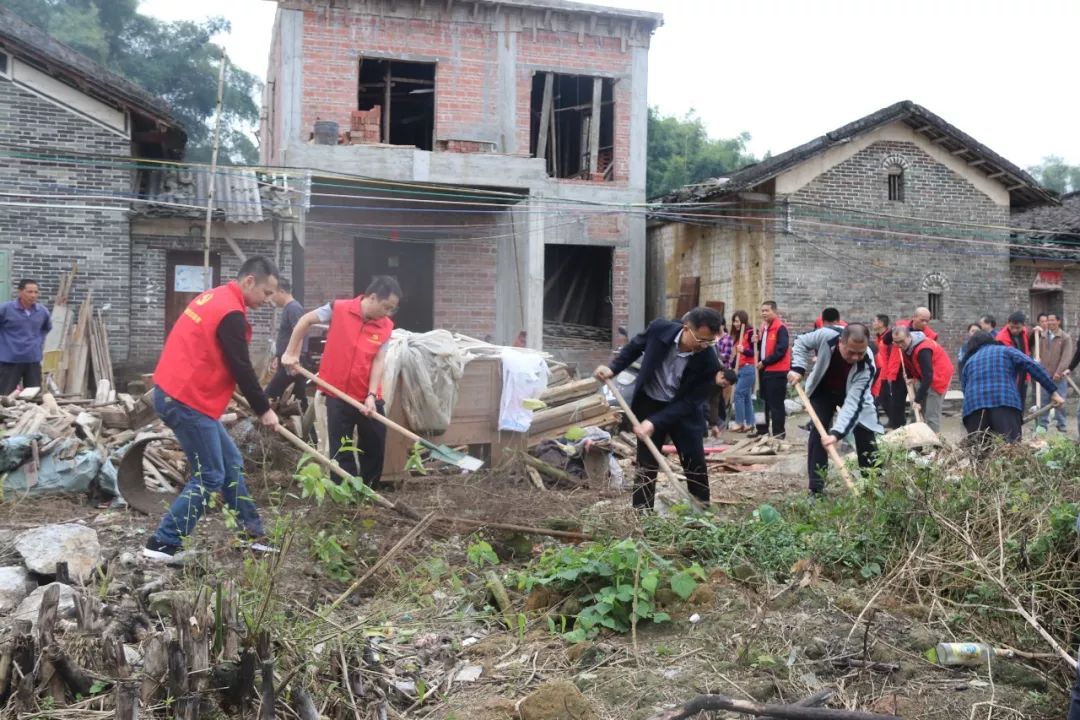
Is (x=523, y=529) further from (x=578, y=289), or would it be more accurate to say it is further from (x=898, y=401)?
(x=578, y=289)

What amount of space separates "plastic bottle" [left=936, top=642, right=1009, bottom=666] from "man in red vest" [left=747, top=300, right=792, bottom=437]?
8.23 m

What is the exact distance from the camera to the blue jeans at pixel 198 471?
18.0 ft

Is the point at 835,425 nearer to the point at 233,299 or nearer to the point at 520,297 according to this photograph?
the point at 233,299

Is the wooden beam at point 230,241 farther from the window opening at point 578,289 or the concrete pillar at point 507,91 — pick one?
the window opening at point 578,289

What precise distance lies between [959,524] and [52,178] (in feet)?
48.3

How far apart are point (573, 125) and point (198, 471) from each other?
1812 cm

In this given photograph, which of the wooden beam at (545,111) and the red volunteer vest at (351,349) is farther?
the wooden beam at (545,111)

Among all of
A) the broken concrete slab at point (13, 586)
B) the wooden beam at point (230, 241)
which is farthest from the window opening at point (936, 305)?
the broken concrete slab at point (13, 586)

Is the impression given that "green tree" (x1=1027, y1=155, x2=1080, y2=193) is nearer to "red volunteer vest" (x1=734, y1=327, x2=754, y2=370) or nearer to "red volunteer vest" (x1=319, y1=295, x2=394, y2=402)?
"red volunteer vest" (x1=734, y1=327, x2=754, y2=370)

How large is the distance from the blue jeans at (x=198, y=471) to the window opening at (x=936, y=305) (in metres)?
16.6

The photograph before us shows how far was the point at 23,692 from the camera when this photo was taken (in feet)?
11.4

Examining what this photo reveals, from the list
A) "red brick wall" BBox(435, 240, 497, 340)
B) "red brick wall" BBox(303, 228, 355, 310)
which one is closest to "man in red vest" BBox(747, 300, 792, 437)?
"red brick wall" BBox(435, 240, 497, 340)

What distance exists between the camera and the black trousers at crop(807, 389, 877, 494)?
25.2 feet

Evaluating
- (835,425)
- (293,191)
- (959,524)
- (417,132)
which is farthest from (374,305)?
(417,132)
